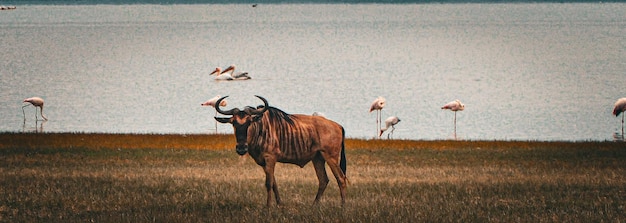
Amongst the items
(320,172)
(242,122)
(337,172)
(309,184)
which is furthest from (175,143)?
(242,122)

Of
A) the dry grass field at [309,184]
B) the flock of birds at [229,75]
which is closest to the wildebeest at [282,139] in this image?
the dry grass field at [309,184]

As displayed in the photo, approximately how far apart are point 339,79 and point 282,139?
58.3 meters

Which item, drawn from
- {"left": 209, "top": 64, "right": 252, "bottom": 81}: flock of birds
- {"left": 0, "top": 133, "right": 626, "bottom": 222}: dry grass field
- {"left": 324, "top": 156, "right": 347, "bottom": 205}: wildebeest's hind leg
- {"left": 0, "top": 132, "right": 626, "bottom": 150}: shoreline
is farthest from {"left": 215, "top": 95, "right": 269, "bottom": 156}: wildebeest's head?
{"left": 209, "top": 64, "right": 252, "bottom": 81}: flock of birds

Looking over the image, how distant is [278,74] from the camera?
82500mm

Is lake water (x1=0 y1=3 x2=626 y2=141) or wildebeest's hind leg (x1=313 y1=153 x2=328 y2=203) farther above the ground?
lake water (x1=0 y1=3 x2=626 y2=141)

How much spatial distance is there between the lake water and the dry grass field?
46.2 feet

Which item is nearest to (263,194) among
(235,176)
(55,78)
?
(235,176)

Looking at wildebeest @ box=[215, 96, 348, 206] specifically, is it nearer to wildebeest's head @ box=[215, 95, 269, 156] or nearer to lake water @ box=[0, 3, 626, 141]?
wildebeest's head @ box=[215, 95, 269, 156]

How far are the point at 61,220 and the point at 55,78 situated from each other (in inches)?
2470

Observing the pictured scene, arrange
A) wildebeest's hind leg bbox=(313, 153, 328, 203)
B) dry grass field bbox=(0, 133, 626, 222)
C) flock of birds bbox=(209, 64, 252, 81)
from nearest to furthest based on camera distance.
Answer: dry grass field bbox=(0, 133, 626, 222) → wildebeest's hind leg bbox=(313, 153, 328, 203) → flock of birds bbox=(209, 64, 252, 81)

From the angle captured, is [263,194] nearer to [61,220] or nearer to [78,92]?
[61,220]

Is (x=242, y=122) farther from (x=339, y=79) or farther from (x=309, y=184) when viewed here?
(x=339, y=79)

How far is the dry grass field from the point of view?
17250 mm

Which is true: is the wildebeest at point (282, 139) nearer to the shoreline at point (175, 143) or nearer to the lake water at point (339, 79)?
the shoreline at point (175, 143)
